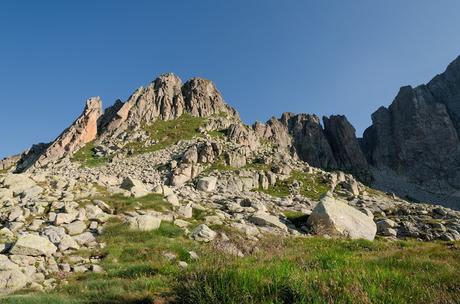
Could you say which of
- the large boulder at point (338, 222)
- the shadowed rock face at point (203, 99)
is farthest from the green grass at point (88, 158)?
the large boulder at point (338, 222)

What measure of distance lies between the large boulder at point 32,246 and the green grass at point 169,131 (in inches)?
3210

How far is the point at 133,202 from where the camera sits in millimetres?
26891

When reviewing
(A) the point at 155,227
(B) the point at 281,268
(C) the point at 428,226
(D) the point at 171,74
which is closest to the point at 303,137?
(D) the point at 171,74

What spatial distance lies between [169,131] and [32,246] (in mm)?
99359

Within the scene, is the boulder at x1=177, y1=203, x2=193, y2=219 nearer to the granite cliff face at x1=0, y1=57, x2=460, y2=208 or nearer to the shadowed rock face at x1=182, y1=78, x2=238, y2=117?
the granite cliff face at x1=0, y1=57, x2=460, y2=208

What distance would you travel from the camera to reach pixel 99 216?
75.9 feet

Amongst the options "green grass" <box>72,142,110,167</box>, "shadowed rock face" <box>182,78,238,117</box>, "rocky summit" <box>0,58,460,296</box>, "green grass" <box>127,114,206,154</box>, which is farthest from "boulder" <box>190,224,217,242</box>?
"shadowed rock face" <box>182,78,238,117</box>

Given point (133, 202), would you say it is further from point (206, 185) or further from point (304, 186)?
point (304, 186)

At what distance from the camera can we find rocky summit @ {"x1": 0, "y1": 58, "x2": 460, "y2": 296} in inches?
767

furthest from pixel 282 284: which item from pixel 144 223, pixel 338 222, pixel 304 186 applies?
pixel 304 186

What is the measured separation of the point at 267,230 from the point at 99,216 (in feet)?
36.4

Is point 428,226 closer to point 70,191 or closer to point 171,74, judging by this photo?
point 70,191

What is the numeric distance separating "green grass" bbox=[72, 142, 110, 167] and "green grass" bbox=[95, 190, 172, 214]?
62.8 metres

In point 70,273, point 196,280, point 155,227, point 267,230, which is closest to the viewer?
point 196,280
